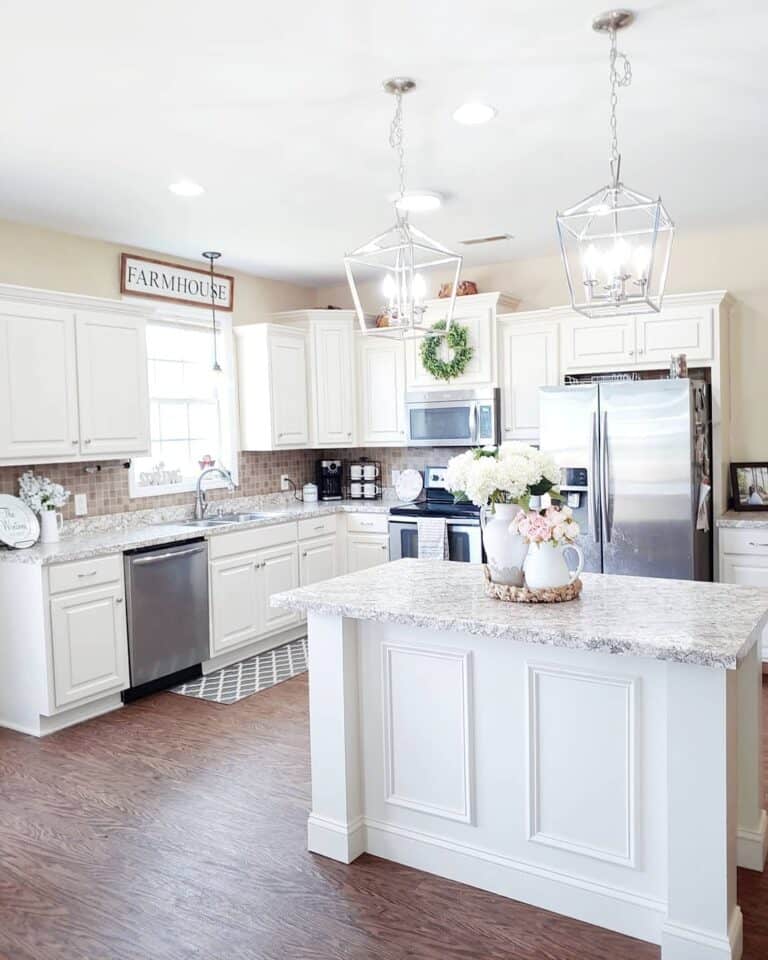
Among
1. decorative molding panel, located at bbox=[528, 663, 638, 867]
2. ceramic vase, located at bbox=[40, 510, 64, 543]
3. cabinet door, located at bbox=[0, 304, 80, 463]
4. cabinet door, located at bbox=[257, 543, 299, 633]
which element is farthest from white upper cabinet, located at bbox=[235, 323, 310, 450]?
decorative molding panel, located at bbox=[528, 663, 638, 867]

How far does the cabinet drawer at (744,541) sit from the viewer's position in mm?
4555

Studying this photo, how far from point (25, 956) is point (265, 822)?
940 mm

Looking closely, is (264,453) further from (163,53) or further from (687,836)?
(687,836)

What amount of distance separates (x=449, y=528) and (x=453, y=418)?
81cm

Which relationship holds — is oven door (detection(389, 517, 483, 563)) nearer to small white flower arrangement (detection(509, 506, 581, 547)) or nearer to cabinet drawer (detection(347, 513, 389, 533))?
cabinet drawer (detection(347, 513, 389, 533))

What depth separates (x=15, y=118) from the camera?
2.99 m

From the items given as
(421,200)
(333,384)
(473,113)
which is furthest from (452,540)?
(473,113)

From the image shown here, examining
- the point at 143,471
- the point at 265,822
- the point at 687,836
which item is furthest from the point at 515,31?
the point at 143,471

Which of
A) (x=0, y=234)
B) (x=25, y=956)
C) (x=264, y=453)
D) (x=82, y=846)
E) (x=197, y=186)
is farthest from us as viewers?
(x=264, y=453)

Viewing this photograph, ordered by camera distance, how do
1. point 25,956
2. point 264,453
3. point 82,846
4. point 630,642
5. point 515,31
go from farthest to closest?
point 264,453 → point 82,846 → point 515,31 → point 25,956 → point 630,642

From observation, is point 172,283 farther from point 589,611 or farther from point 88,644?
point 589,611

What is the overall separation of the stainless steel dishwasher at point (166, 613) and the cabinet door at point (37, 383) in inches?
28.8

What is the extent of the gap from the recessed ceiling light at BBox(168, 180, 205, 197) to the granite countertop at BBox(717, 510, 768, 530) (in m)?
3.42

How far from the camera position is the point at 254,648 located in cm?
521
